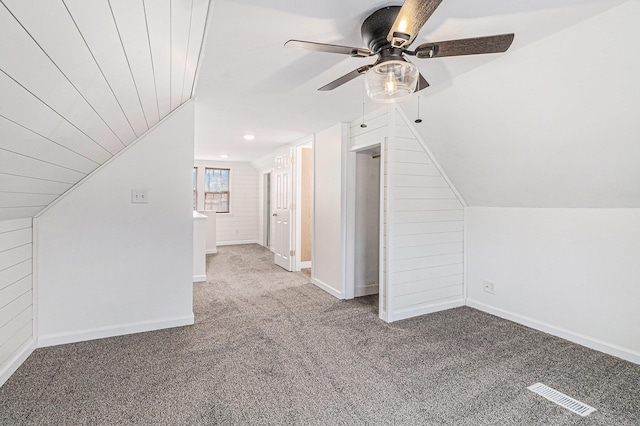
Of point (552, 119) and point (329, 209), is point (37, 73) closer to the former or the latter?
point (552, 119)

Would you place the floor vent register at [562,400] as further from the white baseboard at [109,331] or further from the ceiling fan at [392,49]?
the white baseboard at [109,331]

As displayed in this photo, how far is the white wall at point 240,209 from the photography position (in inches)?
318

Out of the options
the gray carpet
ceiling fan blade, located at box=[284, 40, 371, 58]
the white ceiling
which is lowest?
the gray carpet

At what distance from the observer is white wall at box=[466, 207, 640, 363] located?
2412 millimetres

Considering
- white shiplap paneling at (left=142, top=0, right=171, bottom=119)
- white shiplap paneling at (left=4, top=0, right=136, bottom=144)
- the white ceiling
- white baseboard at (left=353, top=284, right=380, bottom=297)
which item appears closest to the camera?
white shiplap paneling at (left=4, top=0, right=136, bottom=144)

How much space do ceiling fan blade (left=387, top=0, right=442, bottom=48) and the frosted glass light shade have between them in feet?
0.34

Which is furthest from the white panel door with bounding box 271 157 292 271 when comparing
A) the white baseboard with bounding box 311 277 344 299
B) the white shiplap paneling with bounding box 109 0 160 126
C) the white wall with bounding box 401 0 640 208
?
the white shiplap paneling with bounding box 109 0 160 126

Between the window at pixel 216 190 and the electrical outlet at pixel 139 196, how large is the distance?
530 centimetres

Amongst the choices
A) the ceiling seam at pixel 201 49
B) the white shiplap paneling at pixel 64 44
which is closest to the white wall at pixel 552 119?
the ceiling seam at pixel 201 49

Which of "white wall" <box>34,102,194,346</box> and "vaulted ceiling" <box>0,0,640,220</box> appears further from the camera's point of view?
"white wall" <box>34,102,194,346</box>

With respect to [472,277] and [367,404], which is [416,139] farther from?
[367,404]

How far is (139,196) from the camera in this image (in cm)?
275

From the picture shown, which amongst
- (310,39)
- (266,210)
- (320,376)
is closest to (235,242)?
(266,210)

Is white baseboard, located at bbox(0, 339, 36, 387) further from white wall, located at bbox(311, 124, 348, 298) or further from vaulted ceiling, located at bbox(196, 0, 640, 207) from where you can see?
white wall, located at bbox(311, 124, 348, 298)
